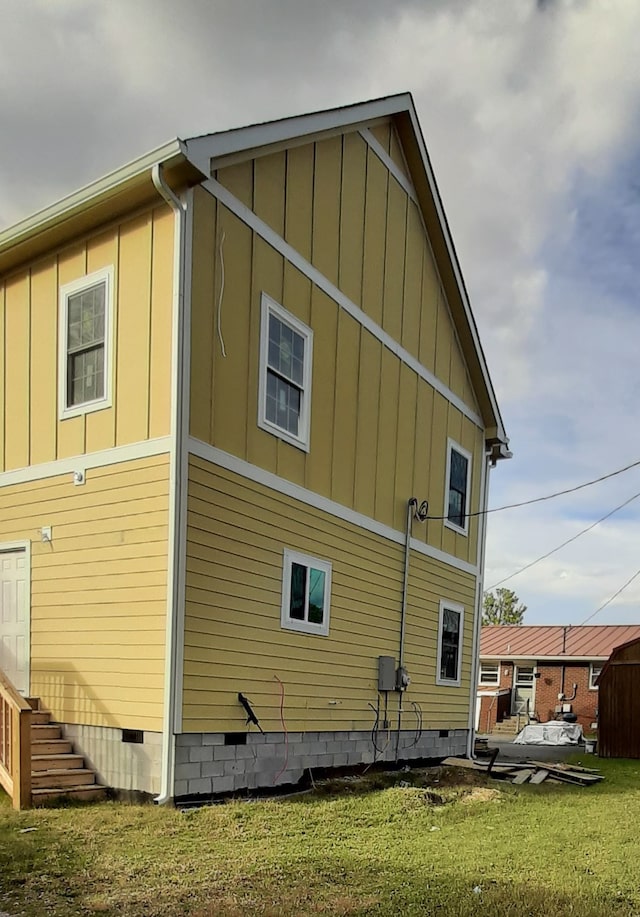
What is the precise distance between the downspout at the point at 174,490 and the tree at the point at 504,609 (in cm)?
4845

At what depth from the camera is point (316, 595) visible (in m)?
10.5

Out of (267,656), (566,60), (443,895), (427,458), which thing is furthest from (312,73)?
(443,895)

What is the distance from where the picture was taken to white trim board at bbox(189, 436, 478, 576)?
338 inches

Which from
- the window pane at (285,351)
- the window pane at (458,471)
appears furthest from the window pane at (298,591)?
the window pane at (458,471)

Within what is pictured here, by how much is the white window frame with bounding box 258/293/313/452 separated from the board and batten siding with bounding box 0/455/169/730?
175 cm

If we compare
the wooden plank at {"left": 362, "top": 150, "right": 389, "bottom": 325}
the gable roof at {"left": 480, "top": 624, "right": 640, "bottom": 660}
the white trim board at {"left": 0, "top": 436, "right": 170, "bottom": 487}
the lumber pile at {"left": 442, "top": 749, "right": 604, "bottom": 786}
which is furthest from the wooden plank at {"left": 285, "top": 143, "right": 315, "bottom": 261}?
the gable roof at {"left": 480, "top": 624, "right": 640, "bottom": 660}

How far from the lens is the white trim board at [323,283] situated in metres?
9.04

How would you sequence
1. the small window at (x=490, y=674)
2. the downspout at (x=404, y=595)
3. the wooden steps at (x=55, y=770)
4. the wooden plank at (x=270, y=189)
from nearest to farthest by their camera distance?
the wooden steps at (x=55, y=770)
the wooden plank at (x=270, y=189)
the downspout at (x=404, y=595)
the small window at (x=490, y=674)

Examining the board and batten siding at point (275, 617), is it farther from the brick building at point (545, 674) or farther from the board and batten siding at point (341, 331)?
the brick building at point (545, 674)

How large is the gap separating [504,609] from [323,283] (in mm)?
46880

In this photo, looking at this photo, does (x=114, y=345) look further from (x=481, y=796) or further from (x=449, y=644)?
(x=449, y=644)

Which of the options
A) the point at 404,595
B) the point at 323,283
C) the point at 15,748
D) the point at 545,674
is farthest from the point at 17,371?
the point at 545,674

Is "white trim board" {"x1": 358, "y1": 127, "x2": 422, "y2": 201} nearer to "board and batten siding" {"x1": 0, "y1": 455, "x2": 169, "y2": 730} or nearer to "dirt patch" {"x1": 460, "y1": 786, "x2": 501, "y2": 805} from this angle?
"board and batten siding" {"x1": 0, "y1": 455, "x2": 169, "y2": 730}

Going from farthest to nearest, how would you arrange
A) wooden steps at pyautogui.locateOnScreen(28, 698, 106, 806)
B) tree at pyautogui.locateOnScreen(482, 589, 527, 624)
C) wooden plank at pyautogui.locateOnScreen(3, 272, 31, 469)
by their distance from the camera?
tree at pyautogui.locateOnScreen(482, 589, 527, 624) < wooden plank at pyautogui.locateOnScreen(3, 272, 31, 469) < wooden steps at pyautogui.locateOnScreen(28, 698, 106, 806)
